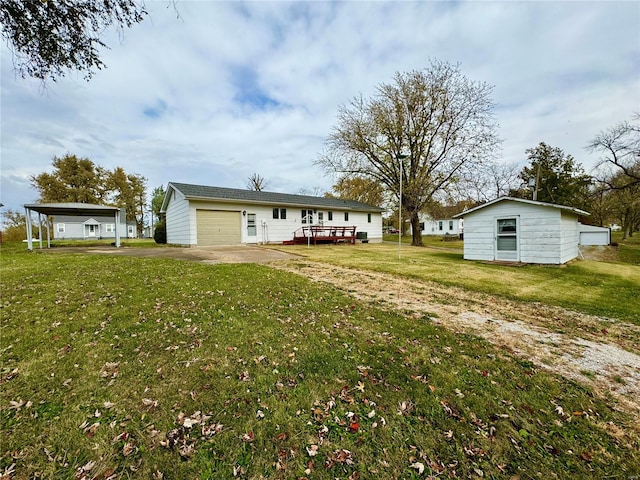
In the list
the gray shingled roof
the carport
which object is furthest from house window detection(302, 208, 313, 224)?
the carport

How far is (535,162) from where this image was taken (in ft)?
87.9

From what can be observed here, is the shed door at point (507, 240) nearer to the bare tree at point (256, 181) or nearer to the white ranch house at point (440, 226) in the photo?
the bare tree at point (256, 181)

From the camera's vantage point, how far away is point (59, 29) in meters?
3.91

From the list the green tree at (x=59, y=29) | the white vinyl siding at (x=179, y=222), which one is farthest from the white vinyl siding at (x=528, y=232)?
the white vinyl siding at (x=179, y=222)

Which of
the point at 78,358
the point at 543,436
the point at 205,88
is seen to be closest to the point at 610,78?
the point at 543,436

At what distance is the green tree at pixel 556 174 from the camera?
2484 cm

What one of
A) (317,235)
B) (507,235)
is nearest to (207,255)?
(317,235)

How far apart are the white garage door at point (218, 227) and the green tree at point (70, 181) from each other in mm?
33577

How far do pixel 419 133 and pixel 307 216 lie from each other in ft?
33.6

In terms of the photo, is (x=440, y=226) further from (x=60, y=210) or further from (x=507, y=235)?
(x=60, y=210)

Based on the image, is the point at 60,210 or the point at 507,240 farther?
the point at 60,210

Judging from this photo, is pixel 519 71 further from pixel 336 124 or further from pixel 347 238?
pixel 347 238

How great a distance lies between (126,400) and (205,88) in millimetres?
13584

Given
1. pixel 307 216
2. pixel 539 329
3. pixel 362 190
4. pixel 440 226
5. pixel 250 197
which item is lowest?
pixel 539 329
